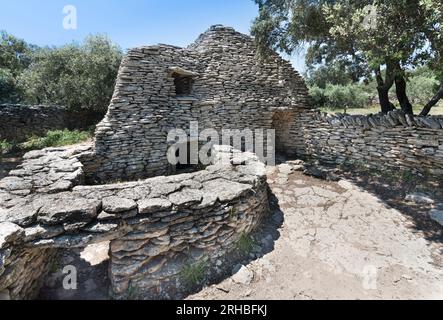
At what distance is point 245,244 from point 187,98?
5439mm

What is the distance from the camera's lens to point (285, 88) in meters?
8.42

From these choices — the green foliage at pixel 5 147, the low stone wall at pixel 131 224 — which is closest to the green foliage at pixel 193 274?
the low stone wall at pixel 131 224

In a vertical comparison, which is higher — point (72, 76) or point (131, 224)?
point (72, 76)

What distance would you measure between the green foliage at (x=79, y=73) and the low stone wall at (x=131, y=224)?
32.6 feet

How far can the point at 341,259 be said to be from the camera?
3.26m

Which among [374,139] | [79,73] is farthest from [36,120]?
[374,139]

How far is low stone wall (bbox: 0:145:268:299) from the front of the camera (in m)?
2.42

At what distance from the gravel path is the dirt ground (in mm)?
11

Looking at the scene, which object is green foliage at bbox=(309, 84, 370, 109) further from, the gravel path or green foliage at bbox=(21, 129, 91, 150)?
green foliage at bbox=(21, 129, 91, 150)

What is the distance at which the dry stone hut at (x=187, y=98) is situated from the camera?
6.56 metres

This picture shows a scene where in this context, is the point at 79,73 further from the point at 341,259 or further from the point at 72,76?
the point at 341,259
